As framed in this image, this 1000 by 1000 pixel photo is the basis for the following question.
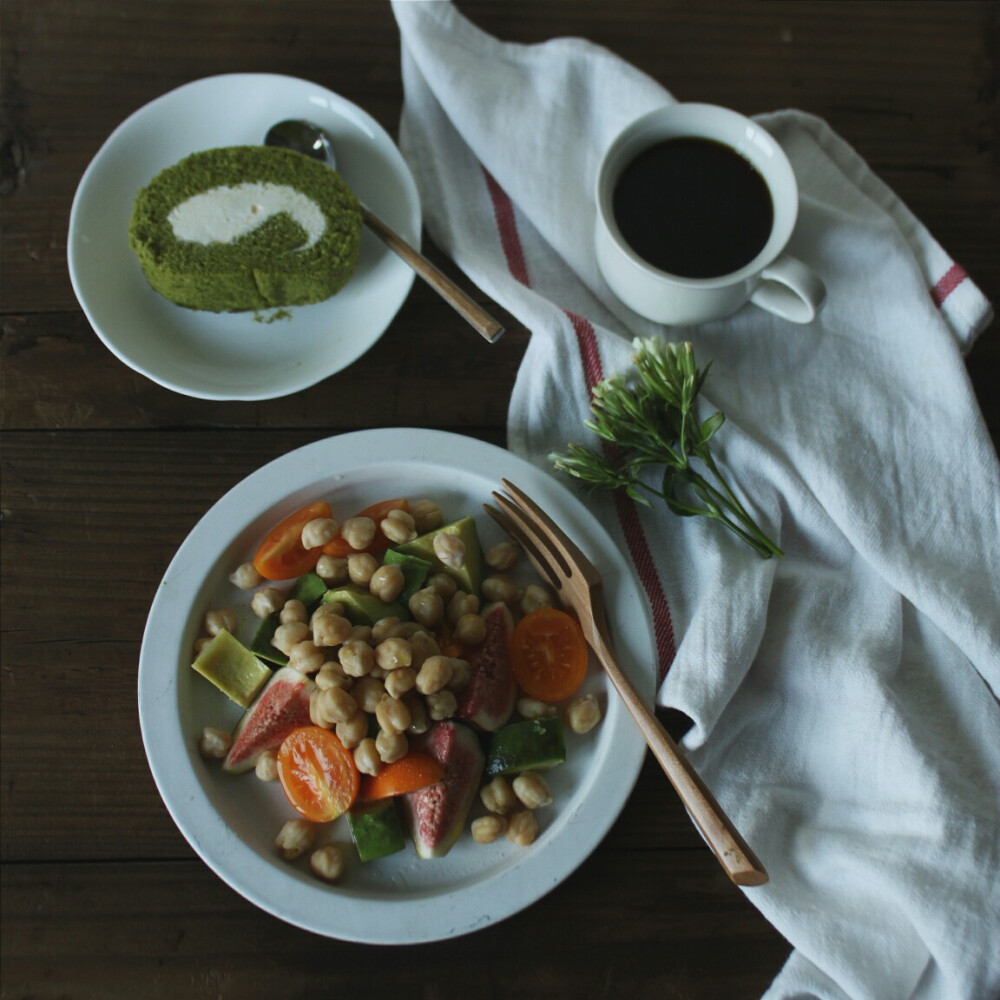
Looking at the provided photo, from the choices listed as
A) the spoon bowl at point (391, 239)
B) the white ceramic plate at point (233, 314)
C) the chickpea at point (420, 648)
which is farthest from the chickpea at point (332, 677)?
the spoon bowl at point (391, 239)

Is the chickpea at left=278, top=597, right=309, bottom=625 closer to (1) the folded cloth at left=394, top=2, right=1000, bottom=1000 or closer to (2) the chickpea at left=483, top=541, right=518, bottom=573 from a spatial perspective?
(2) the chickpea at left=483, top=541, right=518, bottom=573

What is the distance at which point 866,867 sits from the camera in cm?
143

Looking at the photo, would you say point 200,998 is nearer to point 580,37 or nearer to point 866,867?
point 866,867

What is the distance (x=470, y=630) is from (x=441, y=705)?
Answer: 4.8 inches

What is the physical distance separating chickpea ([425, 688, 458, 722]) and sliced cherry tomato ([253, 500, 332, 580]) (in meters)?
0.30

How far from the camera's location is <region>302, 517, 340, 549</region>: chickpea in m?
1.49

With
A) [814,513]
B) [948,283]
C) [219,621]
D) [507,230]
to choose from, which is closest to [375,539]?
[219,621]

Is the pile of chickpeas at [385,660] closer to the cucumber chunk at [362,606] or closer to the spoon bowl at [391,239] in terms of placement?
the cucumber chunk at [362,606]

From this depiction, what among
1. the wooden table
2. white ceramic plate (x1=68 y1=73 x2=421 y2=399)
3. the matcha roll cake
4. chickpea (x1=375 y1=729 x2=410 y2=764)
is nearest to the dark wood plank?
the wooden table

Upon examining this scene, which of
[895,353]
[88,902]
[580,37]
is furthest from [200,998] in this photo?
[580,37]

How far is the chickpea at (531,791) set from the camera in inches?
56.6

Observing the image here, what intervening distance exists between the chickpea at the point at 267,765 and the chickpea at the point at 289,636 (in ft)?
0.51

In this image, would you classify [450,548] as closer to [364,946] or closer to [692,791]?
[692,791]

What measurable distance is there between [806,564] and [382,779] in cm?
77
